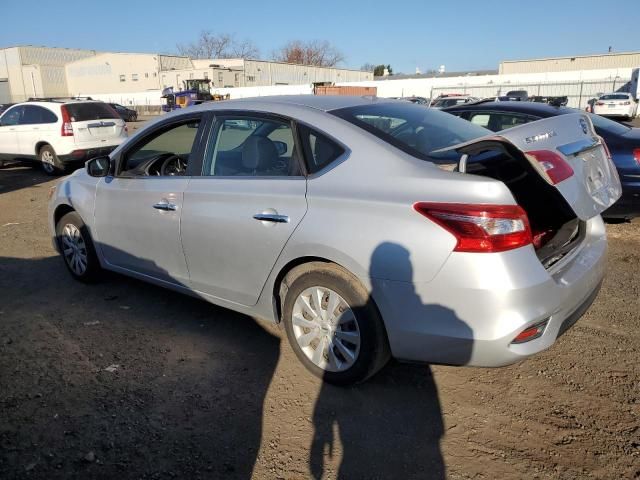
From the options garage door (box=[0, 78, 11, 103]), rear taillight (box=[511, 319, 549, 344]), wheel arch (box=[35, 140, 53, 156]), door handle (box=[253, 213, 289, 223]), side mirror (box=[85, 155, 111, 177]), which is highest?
garage door (box=[0, 78, 11, 103])

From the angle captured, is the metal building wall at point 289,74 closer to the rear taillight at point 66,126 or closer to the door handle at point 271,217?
the rear taillight at point 66,126

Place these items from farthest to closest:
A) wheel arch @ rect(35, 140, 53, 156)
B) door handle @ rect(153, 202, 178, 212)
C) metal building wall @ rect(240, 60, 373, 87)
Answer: metal building wall @ rect(240, 60, 373, 87), wheel arch @ rect(35, 140, 53, 156), door handle @ rect(153, 202, 178, 212)

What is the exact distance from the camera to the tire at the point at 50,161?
38.4 feet

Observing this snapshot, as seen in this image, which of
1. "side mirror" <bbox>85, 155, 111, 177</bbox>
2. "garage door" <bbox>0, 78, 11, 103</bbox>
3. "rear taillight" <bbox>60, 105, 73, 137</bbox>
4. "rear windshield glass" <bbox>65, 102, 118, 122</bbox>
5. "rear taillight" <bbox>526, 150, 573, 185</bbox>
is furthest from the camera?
Answer: "garage door" <bbox>0, 78, 11, 103</bbox>

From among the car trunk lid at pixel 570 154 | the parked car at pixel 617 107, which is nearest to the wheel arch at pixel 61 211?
the car trunk lid at pixel 570 154

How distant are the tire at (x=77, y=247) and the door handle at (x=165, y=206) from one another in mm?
1203

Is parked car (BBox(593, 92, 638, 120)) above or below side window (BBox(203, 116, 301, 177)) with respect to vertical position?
below

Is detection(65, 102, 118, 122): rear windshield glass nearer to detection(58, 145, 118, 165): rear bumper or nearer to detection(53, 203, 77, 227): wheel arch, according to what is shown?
detection(58, 145, 118, 165): rear bumper

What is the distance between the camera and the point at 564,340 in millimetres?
3686

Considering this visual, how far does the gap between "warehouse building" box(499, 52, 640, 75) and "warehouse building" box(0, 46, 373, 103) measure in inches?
1258

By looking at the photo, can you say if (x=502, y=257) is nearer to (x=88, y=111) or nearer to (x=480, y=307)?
(x=480, y=307)

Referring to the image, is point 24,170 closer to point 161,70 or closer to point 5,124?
point 5,124

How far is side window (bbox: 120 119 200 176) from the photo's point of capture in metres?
3.93

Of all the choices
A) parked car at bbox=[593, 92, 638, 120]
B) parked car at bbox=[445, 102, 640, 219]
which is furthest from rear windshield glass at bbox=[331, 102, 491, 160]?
parked car at bbox=[593, 92, 638, 120]
